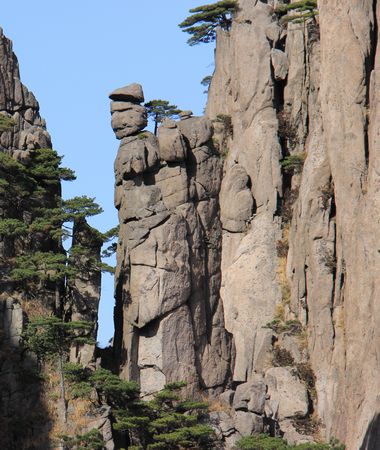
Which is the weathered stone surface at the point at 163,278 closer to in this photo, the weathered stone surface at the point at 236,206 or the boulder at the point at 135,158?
the boulder at the point at 135,158

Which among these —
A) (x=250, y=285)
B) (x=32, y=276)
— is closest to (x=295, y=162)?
(x=250, y=285)

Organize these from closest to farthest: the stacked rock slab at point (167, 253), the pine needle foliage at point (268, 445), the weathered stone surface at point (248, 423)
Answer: the pine needle foliage at point (268, 445)
the weathered stone surface at point (248, 423)
the stacked rock slab at point (167, 253)


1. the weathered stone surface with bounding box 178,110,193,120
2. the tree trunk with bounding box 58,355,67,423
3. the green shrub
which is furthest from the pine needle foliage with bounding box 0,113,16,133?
the green shrub

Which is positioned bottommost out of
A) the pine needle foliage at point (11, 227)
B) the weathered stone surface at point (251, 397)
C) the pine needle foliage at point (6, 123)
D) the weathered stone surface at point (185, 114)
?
the weathered stone surface at point (251, 397)

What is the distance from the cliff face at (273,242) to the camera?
93.4 meters

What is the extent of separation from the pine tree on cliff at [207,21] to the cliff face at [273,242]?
4636 millimetres

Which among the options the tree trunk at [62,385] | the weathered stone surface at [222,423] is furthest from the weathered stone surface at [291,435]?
the tree trunk at [62,385]

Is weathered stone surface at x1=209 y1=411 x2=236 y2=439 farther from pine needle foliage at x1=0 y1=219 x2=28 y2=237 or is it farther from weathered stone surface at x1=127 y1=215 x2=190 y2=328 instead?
pine needle foliage at x1=0 y1=219 x2=28 y2=237

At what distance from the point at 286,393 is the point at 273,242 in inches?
327

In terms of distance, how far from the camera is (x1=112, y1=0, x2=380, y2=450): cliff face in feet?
307

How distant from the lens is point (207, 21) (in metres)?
108

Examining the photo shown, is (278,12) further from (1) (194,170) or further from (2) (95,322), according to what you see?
(2) (95,322)

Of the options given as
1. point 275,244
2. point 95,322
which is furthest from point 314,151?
point 95,322

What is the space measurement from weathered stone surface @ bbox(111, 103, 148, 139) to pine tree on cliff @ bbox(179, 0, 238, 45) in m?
9.48
